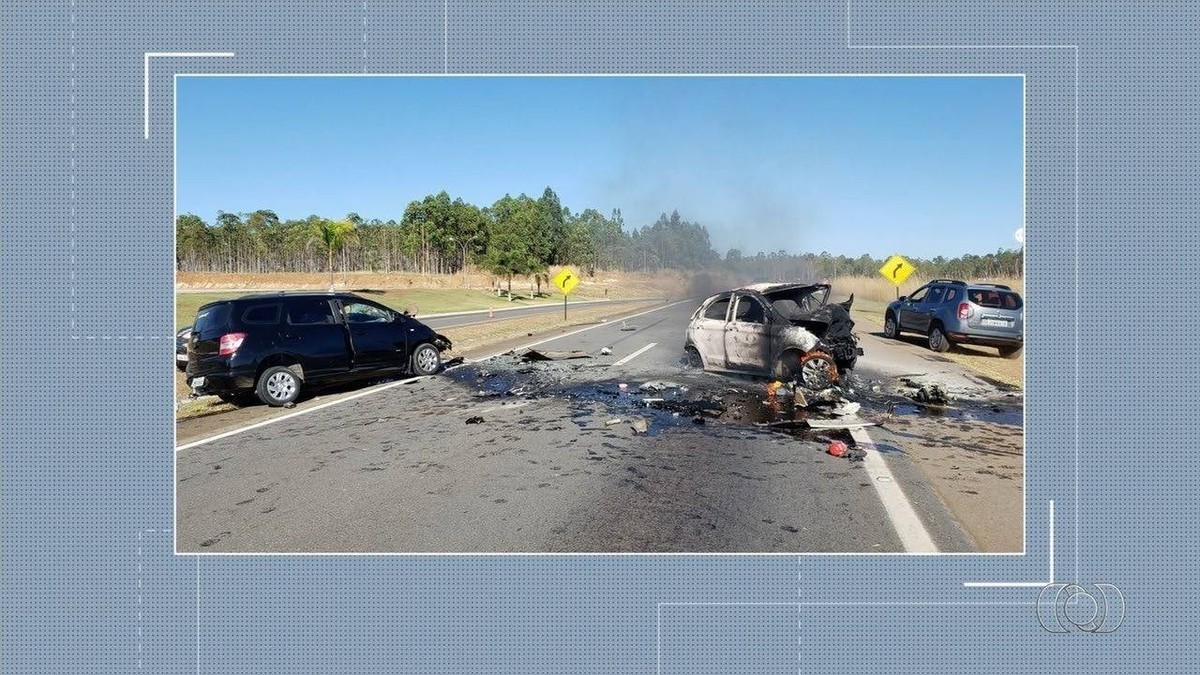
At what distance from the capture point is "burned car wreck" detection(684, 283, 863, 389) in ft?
24.6

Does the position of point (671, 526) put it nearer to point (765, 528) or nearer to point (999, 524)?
point (765, 528)

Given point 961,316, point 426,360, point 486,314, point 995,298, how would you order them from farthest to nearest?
point 486,314 → point 426,360 → point 961,316 → point 995,298

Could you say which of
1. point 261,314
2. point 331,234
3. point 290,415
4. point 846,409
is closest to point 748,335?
point 846,409

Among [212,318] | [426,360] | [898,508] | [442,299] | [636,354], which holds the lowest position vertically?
[898,508]

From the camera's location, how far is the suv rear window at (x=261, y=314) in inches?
335

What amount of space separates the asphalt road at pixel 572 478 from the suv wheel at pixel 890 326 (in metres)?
0.20

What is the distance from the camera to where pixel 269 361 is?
8.67 meters

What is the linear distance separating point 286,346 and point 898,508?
23.4 ft

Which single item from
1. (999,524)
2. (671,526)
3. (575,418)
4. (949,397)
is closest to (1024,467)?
(999,524)

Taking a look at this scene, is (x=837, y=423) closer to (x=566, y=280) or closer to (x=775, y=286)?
(x=775, y=286)

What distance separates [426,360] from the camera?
10.6 m

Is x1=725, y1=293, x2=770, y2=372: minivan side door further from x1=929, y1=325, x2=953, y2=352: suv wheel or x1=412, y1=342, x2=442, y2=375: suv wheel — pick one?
→ x1=412, y1=342, x2=442, y2=375: suv wheel

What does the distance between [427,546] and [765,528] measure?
7.81ft

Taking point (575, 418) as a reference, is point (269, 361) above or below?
above
